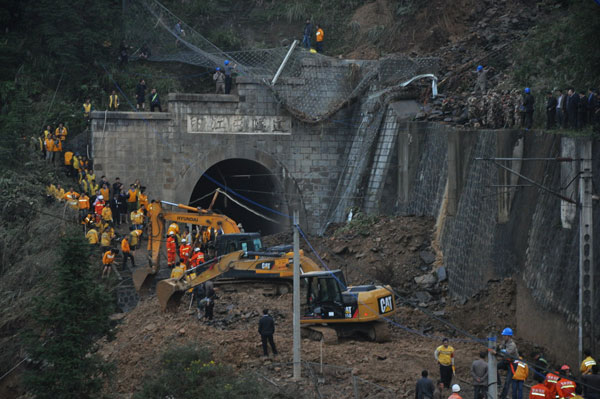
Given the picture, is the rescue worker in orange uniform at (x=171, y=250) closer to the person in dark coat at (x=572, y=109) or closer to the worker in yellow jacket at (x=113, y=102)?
the worker in yellow jacket at (x=113, y=102)

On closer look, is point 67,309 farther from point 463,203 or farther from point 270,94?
point 270,94

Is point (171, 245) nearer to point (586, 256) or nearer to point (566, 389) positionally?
point (586, 256)

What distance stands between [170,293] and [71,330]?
246 inches

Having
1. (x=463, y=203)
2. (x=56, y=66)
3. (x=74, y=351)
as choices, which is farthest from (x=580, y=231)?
(x=56, y=66)

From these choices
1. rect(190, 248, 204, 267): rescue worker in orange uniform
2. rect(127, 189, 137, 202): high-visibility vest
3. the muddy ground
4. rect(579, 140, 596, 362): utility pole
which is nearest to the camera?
rect(579, 140, 596, 362): utility pole

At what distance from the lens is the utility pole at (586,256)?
1805 centimetres

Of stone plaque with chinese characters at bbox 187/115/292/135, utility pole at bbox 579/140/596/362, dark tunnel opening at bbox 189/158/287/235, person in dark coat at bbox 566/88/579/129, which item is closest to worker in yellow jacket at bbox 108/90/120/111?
stone plaque with chinese characters at bbox 187/115/292/135

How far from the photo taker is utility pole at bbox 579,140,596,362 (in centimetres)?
1805

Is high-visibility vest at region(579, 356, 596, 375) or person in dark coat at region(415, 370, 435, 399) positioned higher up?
high-visibility vest at region(579, 356, 596, 375)

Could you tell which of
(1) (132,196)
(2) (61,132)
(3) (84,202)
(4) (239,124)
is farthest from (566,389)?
(2) (61,132)

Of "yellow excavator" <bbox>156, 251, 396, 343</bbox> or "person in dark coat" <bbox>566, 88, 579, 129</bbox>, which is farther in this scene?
"yellow excavator" <bbox>156, 251, 396, 343</bbox>

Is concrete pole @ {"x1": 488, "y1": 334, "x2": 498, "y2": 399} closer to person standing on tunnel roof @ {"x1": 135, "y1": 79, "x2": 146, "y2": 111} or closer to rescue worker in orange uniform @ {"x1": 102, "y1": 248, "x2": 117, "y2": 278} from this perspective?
rescue worker in orange uniform @ {"x1": 102, "y1": 248, "x2": 117, "y2": 278}

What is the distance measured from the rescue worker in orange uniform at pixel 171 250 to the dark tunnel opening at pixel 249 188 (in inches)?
245

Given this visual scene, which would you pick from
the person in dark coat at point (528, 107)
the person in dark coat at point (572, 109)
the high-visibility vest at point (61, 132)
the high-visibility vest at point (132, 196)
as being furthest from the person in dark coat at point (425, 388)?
the high-visibility vest at point (61, 132)
